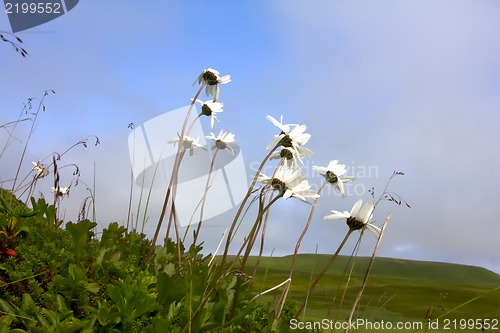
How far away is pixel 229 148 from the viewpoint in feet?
14.9

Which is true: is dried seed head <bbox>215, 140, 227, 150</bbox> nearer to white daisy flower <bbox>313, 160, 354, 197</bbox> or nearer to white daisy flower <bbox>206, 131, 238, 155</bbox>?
white daisy flower <bbox>206, 131, 238, 155</bbox>

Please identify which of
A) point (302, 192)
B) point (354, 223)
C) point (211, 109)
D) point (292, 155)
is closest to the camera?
point (302, 192)

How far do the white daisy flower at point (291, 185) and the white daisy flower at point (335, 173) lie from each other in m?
0.52

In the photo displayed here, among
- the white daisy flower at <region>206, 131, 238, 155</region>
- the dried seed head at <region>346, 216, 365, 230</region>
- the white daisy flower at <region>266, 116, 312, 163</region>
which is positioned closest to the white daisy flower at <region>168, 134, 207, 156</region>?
the white daisy flower at <region>206, 131, 238, 155</region>

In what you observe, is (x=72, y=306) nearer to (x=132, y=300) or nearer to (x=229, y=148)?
(x=132, y=300)

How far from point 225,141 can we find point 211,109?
301 mm

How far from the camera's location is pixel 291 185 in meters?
3.28

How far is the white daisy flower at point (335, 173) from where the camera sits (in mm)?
3787

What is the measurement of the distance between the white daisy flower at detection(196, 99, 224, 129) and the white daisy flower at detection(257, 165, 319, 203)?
1.18 meters

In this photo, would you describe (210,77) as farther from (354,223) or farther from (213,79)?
(354,223)

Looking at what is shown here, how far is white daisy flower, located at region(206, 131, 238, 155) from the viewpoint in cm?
450

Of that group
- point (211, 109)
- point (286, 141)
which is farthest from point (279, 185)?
point (211, 109)

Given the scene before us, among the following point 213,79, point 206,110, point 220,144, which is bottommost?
point 220,144

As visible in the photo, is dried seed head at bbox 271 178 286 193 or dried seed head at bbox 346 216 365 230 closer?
dried seed head at bbox 271 178 286 193
